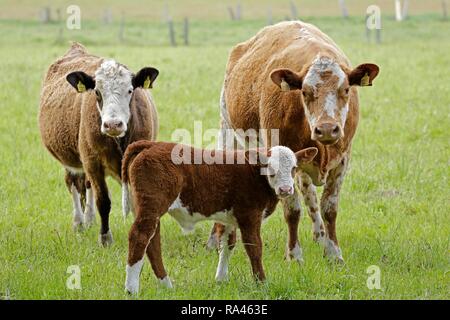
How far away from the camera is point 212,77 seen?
21.6 meters

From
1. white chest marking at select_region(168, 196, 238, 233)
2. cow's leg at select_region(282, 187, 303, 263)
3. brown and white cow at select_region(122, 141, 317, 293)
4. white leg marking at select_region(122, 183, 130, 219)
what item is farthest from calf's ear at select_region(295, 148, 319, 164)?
cow's leg at select_region(282, 187, 303, 263)

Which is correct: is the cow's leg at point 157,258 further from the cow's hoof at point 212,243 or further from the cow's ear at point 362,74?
the cow's ear at point 362,74

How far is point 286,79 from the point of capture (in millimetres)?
7328

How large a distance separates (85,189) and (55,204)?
0.62 meters

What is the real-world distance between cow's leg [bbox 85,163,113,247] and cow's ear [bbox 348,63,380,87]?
2770mm

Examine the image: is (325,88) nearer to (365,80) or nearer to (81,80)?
(365,80)

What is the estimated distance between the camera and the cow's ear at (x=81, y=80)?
811 centimetres

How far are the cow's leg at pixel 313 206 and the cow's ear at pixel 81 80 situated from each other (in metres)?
2.25

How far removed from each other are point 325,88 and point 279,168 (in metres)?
1.21

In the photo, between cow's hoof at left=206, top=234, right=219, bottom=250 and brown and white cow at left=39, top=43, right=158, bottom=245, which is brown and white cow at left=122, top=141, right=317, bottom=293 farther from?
cow's hoof at left=206, top=234, right=219, bottom=250

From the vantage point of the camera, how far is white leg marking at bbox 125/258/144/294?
19.8 feet

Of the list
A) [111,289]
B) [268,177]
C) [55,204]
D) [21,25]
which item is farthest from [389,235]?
[21,25]

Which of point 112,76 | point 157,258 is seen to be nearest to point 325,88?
point 157,258

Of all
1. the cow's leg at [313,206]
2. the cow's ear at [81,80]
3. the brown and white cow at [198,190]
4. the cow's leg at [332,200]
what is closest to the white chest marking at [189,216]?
the brown and white cow at [198,190]
